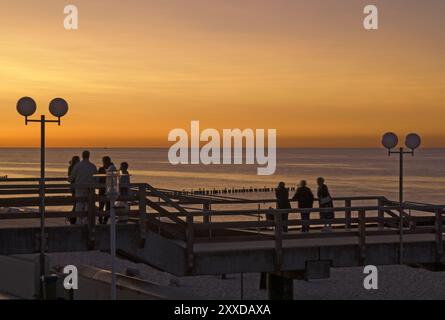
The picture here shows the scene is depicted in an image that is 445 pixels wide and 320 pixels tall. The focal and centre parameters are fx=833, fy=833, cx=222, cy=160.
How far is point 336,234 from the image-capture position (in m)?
18.9

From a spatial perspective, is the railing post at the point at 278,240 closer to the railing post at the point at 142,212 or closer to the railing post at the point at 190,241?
the railing post at the point at 190,241

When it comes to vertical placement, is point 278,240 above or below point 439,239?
above

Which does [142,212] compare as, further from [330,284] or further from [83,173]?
[330,284]

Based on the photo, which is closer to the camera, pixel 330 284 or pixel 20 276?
pixel 20 276

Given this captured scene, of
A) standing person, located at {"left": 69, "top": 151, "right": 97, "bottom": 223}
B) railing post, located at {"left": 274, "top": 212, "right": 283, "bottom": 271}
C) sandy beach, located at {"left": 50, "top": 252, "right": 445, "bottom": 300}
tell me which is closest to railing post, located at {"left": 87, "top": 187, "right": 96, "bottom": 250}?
standing person, located at {"left": 69, "top": 151, "right": 97, "bottom": 223}

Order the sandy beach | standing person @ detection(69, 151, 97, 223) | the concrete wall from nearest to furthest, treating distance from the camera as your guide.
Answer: standing person @ detection(69, 151, 97, 223) → the concrete wall → the sandy beach

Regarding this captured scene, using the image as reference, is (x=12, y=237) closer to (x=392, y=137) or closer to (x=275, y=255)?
(x=275, y=255)

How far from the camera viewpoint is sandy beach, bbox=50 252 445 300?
98.9ft

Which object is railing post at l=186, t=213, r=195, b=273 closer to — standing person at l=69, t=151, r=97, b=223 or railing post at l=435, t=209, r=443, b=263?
standing person at l=69, t=151, r=97, b=223

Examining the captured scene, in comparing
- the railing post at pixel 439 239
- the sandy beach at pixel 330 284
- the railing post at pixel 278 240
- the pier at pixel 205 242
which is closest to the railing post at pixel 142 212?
the pier at pixel 205 242

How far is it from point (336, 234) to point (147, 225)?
4.55m

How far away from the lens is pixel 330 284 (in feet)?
111

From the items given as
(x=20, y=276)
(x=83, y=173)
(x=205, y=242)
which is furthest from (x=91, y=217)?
(x=20, y=276)
